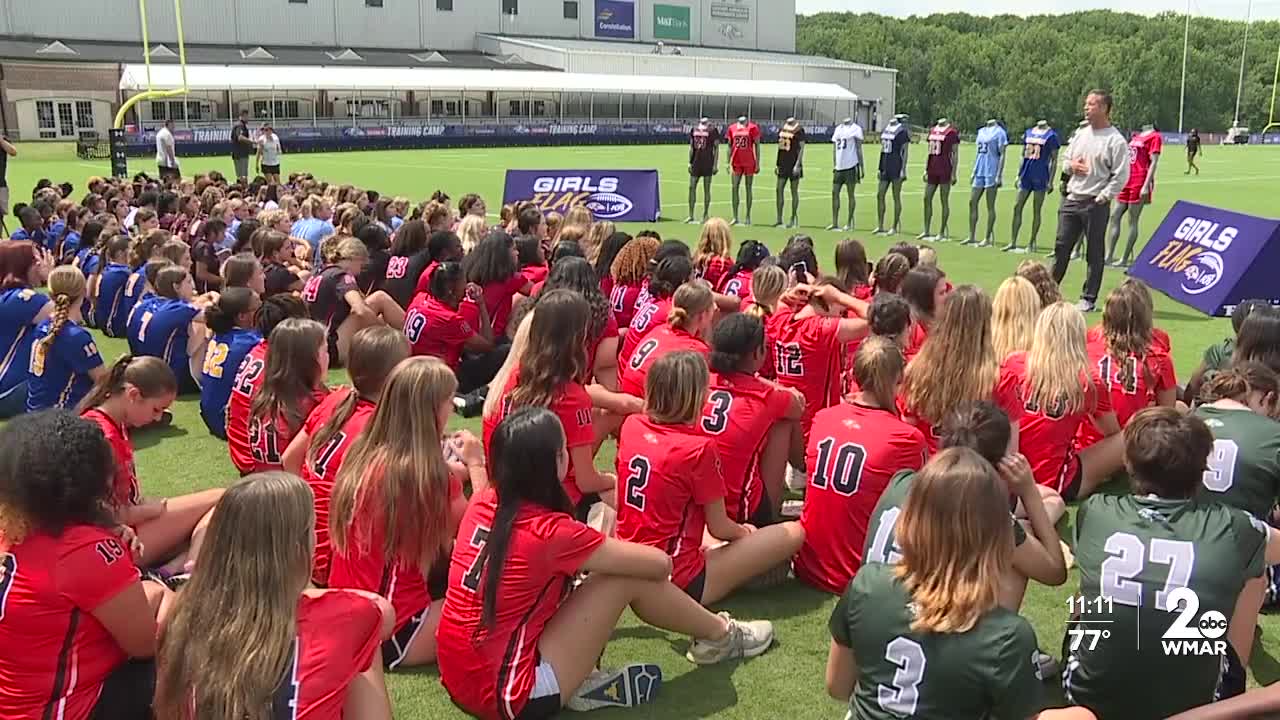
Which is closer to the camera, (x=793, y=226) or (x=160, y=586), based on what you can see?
(x=160, y=586)

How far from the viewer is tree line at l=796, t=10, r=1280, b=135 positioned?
97.3 meters

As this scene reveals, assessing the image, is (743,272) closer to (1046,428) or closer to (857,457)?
(1046,428)

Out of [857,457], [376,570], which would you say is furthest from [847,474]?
[376,570]

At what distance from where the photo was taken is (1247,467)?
4.55 metres

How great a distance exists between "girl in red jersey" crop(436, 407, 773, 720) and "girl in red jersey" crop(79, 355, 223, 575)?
1.68 metres

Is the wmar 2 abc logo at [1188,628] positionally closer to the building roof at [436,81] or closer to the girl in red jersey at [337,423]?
the girl in red jersey at [337,423]

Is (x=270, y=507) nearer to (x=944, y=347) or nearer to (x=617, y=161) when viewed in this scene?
(x=944, y=347)

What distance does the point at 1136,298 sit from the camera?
6.20 meters

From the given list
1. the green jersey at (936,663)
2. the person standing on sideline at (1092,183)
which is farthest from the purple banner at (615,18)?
the green jersey at (936,663)

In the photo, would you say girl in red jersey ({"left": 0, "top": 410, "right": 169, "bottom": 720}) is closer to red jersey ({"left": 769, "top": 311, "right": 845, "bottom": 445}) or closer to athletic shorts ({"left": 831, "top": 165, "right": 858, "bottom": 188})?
red jersey ({"left": 769, "top": 311, "right": 845, "bottom": 445})

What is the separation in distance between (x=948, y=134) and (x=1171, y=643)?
50.6ft

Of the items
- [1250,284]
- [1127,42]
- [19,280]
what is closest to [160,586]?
[19,280]

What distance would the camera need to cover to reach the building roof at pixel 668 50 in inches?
3007

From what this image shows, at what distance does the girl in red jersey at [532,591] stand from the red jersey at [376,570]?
0.43 meters
